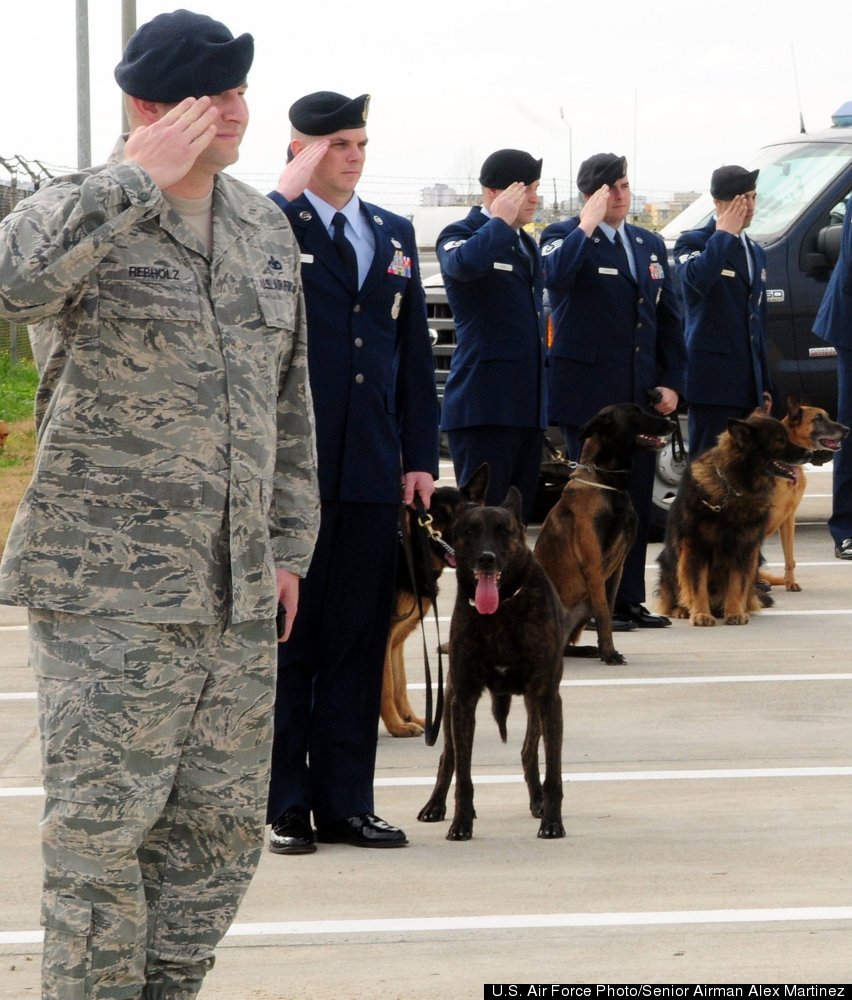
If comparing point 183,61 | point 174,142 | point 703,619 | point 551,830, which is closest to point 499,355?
point 703,619

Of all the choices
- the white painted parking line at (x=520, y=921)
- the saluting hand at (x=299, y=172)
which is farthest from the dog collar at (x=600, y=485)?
the white painted parking line at (x=520, y=921)

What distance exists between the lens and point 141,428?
296 centimetres

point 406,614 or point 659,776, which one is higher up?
point 406,614

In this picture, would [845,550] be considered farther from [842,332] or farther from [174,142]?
[174,142]

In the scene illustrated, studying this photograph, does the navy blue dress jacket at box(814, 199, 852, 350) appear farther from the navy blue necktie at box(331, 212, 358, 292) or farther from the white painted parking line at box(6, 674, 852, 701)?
the navy blue necktie at box(331, 212, 358, 292)

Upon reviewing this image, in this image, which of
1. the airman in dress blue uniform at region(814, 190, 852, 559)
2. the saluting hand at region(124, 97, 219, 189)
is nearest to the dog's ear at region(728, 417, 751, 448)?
the airman in dress blue uniform at region(814, 190, 852, 559)

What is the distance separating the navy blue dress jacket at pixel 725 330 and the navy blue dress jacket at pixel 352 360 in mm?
4661

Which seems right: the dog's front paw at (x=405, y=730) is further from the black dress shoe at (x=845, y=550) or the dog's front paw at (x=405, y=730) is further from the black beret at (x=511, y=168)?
the black dress shoe at (x=845, y=550)

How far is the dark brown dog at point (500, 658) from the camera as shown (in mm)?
4898

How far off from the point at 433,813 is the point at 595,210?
364 cm

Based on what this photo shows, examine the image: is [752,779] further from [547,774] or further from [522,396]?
[522,396]

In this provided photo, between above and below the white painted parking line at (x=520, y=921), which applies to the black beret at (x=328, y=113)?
above

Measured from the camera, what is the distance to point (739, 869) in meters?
4.50

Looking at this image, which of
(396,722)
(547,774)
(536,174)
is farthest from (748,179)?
(547,774)
